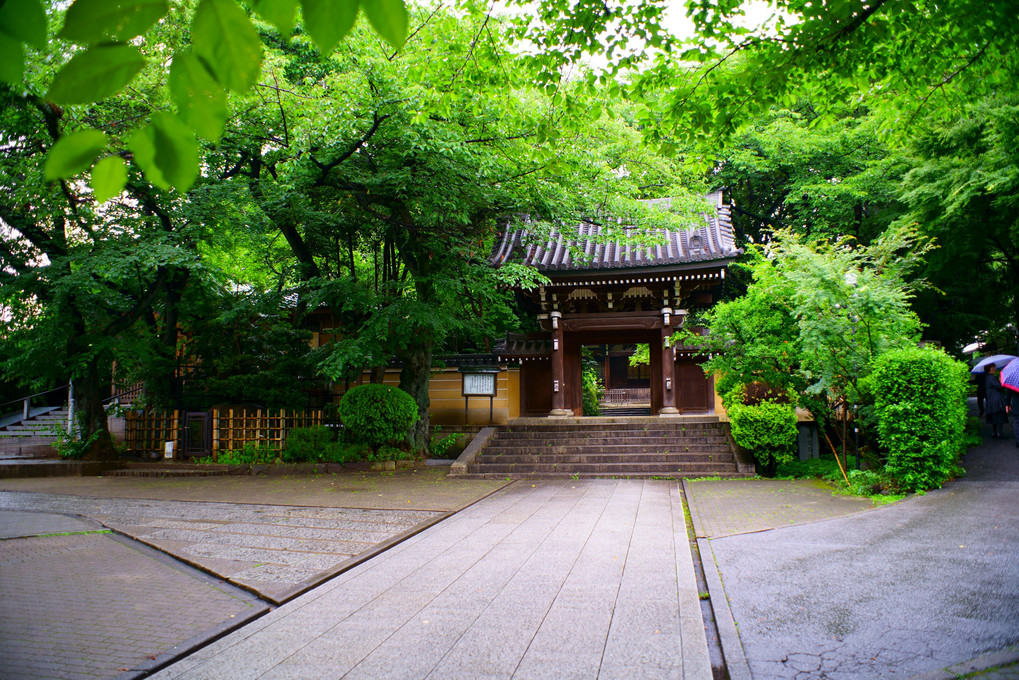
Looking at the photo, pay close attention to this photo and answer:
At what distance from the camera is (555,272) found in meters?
13.9

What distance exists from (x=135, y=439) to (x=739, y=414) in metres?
13.3

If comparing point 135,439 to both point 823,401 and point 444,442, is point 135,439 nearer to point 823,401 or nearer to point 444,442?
point 444,442

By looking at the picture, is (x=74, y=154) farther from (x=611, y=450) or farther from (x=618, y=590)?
(x=611, y=450)

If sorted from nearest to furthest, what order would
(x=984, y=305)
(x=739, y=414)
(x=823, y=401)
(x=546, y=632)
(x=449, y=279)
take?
(x=546, y=632) → (x=823, y=401) → (x=739, y=414) → (x=449, y=279) → (x=984, y=305)

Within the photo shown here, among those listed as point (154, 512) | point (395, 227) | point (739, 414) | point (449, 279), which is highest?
point (395, 227)

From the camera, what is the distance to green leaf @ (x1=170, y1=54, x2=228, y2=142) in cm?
107

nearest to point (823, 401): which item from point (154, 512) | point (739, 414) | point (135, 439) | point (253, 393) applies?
point (739, 414)

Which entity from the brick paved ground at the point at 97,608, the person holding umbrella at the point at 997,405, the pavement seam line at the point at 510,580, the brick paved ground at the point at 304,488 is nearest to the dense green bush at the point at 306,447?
the brick paved ground at the point at 304,488

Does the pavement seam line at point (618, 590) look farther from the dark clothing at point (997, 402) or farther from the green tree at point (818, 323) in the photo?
the dark clothing at point (997, 402)

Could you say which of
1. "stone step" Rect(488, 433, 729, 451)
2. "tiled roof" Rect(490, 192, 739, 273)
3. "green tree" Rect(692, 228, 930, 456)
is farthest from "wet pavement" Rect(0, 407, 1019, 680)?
"tiled roof" Rect(490, 192, 739, 273)

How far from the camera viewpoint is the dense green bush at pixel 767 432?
34.0 feet

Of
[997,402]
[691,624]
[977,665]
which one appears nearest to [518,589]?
[691,624]

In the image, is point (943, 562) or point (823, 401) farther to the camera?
point (823, 401)

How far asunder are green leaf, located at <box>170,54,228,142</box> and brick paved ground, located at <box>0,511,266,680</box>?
3.13 meters
